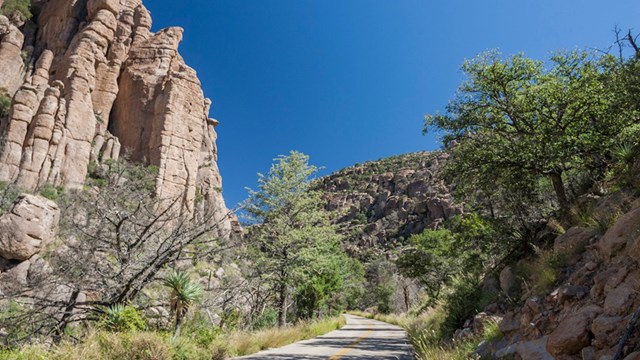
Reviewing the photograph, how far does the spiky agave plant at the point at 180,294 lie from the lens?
923 cm

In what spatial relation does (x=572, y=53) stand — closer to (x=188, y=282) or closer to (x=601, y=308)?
(x=601, y=308)

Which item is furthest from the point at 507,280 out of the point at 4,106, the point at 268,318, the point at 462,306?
the point at 4,106

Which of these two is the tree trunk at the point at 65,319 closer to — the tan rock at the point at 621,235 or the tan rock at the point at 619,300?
the tan rock at the point at 619,300

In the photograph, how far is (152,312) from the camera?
1019cm

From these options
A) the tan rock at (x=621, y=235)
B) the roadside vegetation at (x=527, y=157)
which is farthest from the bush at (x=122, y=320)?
the tan rock at (x=621, y=235)

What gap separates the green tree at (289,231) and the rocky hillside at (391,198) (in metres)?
58.9

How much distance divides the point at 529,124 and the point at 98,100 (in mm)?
63842

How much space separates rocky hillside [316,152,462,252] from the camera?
96.7 m

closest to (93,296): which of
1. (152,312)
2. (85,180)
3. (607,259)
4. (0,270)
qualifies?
(152,312)

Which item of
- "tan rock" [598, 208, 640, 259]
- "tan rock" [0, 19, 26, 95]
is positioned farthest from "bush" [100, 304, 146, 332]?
"tan rock" [0, 19, 26, 95]

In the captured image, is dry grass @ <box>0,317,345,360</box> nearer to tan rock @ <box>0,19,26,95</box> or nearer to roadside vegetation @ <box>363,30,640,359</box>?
roadside vegetation @ <box>363,30,640,359</box>

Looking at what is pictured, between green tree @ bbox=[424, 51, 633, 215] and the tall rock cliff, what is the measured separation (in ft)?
132

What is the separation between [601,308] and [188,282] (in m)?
8.59

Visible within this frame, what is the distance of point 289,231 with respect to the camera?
20.0 m
